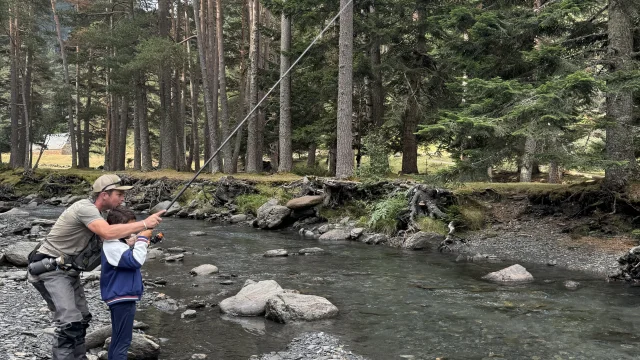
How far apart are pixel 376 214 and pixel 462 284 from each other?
222 inches

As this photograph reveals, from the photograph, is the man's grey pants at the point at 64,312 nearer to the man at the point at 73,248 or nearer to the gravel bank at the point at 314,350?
the man at the point at 73,248

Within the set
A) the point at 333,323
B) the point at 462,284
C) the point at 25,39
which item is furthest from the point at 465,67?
the point at 25,39

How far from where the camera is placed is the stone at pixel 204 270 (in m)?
10.6

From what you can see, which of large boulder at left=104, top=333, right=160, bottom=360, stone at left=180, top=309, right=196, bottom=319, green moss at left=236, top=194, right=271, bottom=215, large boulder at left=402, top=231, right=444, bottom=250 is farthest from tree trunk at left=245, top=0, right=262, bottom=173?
large boulder at left=104, top=333, right=160, bottom=360

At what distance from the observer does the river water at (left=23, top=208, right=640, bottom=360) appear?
637 centimetres

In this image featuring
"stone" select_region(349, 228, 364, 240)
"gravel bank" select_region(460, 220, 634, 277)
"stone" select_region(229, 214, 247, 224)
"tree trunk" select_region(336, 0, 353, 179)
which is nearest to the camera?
"gravel bank" select_region(460, 220, 634, 277)

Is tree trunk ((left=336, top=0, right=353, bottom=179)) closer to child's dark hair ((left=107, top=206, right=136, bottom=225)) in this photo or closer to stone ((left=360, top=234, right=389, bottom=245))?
stone ((left=360, top=234, right=389, bottom=245))

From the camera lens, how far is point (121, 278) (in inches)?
181

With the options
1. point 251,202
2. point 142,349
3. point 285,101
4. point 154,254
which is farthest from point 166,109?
point 142,349

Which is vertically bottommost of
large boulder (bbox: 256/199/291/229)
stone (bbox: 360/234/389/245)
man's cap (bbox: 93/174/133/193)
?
stone (bbox: 360/234/389/245)

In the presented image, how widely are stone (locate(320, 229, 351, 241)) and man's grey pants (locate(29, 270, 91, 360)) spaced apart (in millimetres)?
11006

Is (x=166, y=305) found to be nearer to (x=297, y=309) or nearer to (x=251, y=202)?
(x=297, y=309)

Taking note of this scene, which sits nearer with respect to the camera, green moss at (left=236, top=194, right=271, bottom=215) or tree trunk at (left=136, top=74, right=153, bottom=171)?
green moss at (left=236, top=194, right=271, bottom=215)

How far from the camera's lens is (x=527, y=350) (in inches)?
246
